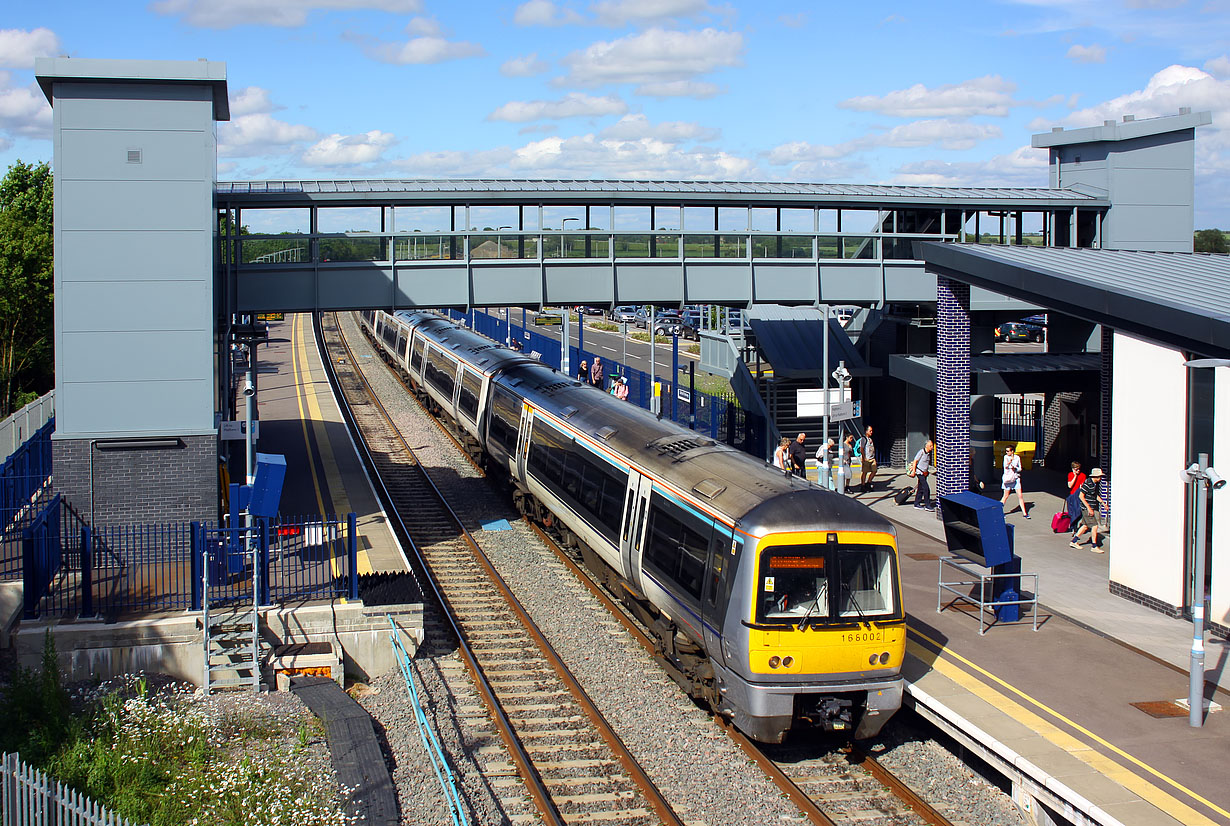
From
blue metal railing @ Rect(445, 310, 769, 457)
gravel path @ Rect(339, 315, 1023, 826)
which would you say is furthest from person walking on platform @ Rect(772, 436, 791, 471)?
gravel path @ Rect(339, 315, 1023, 826)

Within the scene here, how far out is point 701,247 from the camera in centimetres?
2462

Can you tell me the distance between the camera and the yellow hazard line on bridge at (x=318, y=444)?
20.4 m

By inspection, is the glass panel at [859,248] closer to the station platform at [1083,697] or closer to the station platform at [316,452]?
the station platform at [1083,697]

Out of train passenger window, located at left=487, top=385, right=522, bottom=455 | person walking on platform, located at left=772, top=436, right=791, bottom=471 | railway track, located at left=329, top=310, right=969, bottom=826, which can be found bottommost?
railway track, located at left=329, top=310, right=969, bottom=826

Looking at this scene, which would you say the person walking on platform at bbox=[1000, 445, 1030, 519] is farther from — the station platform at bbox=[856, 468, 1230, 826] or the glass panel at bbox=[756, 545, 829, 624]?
the glass panel at bbox=[756, 545, 829, 624]

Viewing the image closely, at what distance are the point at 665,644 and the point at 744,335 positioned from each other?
18.6 meters

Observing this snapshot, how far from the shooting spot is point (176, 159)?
1669cm

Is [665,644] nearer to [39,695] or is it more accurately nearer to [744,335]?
[39,695]

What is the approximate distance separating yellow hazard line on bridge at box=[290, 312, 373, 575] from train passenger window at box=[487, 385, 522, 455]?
11.3 ft

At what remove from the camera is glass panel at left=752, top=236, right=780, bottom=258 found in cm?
2467

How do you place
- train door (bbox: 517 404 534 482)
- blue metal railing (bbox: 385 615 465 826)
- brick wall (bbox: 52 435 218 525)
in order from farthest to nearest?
1. train door (bbox: 517 404 534 482)
2. brick wall (bbox: 52 435 218 525)
3. blue metal railing (bbox: 385 615 465 826)

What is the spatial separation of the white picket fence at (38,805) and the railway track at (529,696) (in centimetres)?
395

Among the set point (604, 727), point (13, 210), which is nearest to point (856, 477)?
point (604, 727)

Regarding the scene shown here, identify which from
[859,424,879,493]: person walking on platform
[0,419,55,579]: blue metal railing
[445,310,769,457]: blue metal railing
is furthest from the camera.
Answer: [445,310,769,457]: blue metal railing
